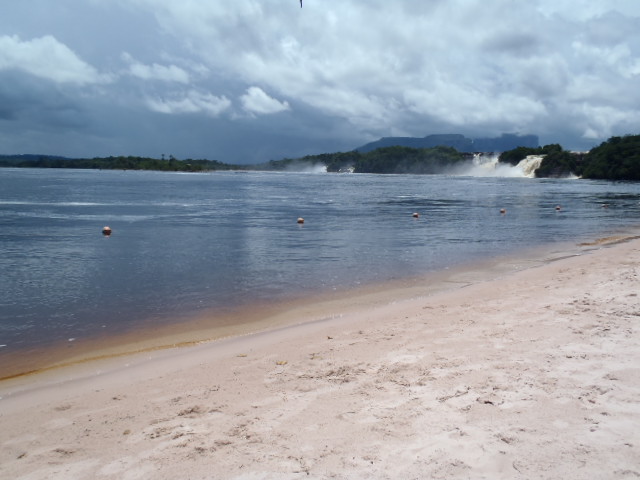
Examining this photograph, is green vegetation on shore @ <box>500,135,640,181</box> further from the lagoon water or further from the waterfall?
the lagoon water

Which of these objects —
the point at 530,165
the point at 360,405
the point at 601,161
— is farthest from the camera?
the point at 530,165

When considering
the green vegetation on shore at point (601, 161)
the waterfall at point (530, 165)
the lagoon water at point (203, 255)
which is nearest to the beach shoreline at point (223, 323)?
the lagoon water at point (203, 255)

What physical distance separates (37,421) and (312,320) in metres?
5.55

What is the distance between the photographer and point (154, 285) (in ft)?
46.6

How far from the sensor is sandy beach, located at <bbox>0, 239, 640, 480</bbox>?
433 cm

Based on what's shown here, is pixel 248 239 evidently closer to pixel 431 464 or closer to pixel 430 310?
pixel 430 310

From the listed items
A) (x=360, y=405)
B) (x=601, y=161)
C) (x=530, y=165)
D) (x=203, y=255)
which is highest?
(x=601, y=161)

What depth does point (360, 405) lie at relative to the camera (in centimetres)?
549

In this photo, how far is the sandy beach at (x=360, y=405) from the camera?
4.33 metres

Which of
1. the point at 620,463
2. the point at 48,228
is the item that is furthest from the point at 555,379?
the point at 48,228

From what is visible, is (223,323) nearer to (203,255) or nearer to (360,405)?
(360,405)

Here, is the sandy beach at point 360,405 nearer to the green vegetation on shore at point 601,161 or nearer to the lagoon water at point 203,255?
the lagoon water at point 203,255

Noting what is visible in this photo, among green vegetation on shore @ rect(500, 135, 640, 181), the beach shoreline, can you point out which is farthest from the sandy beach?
green vegetation on shore @ rect(500, 135, 640, 181)

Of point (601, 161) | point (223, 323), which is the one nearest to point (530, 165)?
point (601, 161)
